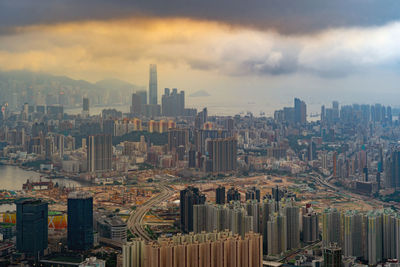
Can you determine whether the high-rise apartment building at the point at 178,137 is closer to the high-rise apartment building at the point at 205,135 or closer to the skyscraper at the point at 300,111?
the high-rise apartment building at the point at 205,135

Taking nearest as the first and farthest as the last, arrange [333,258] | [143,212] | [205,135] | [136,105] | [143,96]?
[333,258] → [143,212] → [143,96] → [136,105] → [205,135]

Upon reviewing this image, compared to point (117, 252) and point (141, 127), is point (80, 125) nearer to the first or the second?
point (141, 127)

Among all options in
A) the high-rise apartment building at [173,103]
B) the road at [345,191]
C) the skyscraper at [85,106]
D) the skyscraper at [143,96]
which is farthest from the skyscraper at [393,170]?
the skyscraper at [85,106]

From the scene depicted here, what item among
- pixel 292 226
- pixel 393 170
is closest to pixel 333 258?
pixel 292 226

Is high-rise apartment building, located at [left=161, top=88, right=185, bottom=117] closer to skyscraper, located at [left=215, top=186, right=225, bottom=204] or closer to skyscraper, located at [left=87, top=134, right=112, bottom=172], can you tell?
skyscraper, located at [left=87, top=134, right=112, bottom=172]

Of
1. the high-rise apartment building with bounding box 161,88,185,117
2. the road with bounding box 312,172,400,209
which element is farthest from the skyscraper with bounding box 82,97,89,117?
the road with bounding box 312,172,400,209

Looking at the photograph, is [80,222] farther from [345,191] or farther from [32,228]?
[345,191]
